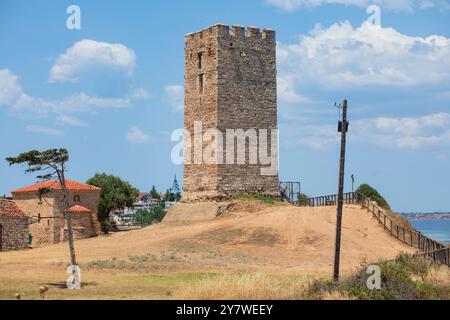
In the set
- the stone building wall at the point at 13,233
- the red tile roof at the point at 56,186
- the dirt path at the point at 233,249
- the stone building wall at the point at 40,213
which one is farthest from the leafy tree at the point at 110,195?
the dirt path at the point at 233,249

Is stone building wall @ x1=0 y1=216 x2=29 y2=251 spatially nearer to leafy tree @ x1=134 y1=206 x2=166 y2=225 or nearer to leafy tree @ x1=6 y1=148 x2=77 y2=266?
leafy tree @ x1=6 y1=148 x2=77 y2=266

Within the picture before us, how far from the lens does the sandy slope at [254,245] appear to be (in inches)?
1250

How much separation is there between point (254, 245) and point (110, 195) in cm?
2768

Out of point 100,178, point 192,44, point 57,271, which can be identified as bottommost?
point 57,271

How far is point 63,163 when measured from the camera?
27.2 metres

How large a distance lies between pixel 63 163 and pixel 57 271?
198 inches

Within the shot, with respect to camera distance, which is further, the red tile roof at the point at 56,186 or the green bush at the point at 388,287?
the red tile roof at the point at 56,186

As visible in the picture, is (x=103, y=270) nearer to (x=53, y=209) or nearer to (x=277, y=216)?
(x=277, y=216)

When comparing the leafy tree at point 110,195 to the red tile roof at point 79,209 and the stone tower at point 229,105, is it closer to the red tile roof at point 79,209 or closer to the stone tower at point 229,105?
the red tile roof at point 79,209

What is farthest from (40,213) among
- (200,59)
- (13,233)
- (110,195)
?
(200,59)

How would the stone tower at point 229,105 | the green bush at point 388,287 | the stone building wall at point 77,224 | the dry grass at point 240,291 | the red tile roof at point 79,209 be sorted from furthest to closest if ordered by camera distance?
1. the red tile roof at point 79,209
2. the stone building wall at point 77,224
3. the stone tower at point 229,105
4. the green bush at point 388,287
5. the dry grass at point 240,291

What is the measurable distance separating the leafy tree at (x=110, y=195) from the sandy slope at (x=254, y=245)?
17.5 meters

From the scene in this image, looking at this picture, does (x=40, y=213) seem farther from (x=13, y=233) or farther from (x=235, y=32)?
(x=235, y=32)
